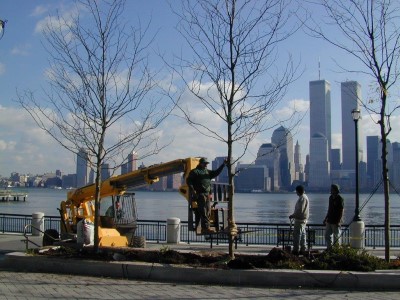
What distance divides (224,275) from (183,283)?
2.59ft

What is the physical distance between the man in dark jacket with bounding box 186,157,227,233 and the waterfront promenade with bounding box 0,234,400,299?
1.76 m

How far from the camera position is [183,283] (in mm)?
10164

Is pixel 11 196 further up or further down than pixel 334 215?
further down

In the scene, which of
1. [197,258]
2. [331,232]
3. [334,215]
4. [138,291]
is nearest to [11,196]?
[331,232]

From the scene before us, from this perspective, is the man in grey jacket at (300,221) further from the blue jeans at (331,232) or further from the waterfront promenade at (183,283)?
the waterfront promenade at (183,283)

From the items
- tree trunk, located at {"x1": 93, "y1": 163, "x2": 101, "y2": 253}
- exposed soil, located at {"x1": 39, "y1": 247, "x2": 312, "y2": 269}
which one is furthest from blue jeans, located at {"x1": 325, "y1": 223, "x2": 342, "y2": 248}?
tree trunk, located at {"x1": 93, "y1": 163, "x2": 101, "y2": 253}

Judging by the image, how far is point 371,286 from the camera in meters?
9.64

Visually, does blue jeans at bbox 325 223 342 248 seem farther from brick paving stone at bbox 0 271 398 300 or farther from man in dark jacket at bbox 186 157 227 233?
brick paving stone at bbox 0 271 398 300

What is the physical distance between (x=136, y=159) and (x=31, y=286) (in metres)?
5.54

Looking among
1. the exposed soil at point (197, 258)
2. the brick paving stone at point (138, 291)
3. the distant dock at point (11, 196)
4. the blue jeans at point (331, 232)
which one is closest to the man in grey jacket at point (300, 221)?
the blue jeans at point (331, 232)

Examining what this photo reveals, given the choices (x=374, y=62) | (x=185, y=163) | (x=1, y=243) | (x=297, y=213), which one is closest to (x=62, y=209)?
(x=1, y=243)

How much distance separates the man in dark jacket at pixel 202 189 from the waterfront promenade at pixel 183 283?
1758 mm

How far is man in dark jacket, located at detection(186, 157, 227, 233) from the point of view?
11.9m

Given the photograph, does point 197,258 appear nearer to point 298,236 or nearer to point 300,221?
point 298,236
